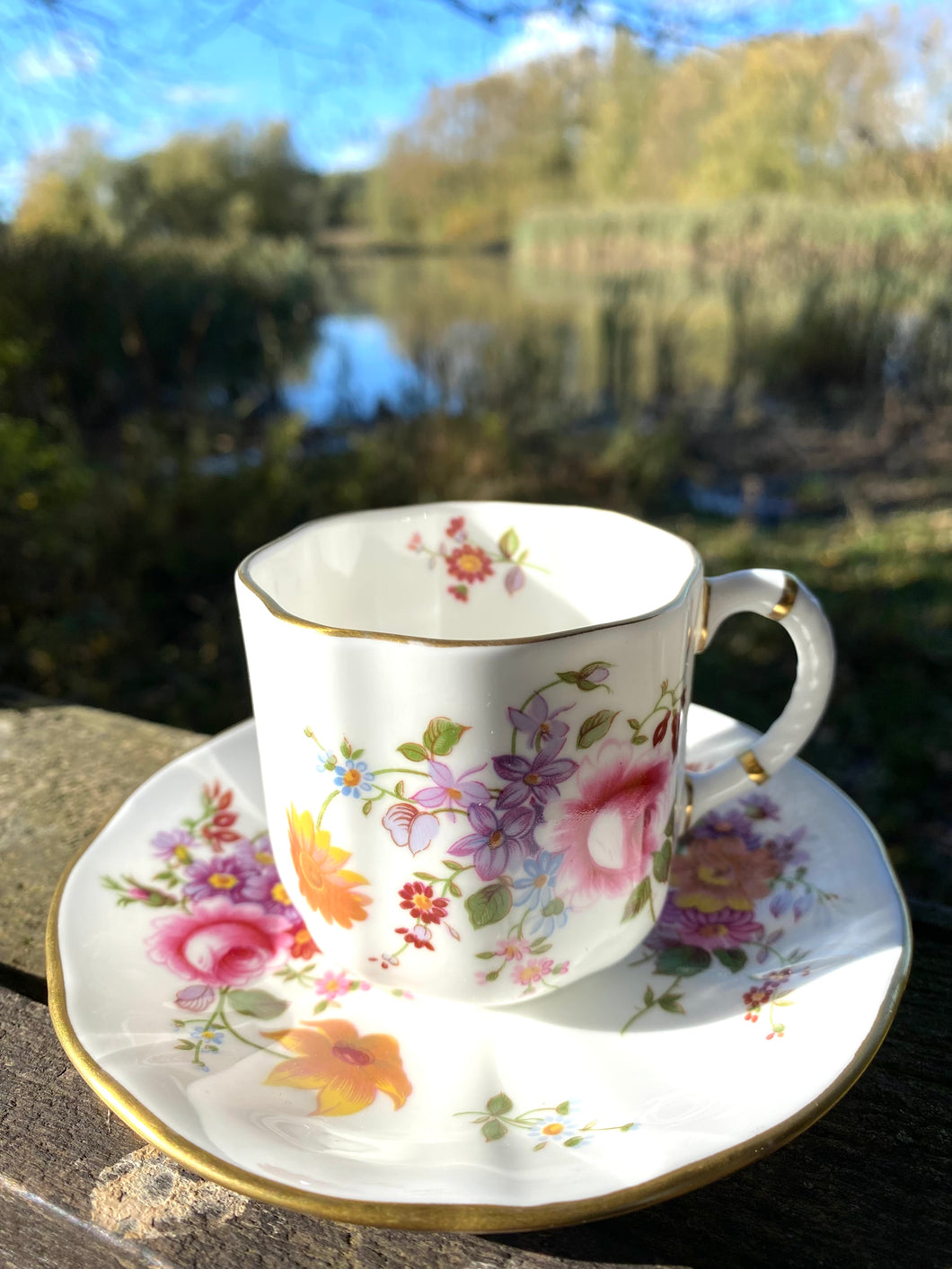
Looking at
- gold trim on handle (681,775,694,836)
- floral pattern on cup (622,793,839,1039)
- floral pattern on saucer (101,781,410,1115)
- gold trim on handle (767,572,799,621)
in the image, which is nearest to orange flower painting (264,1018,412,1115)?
floral pattern on saucer (101,781,410,1115)

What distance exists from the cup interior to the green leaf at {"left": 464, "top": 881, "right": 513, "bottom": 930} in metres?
0.24

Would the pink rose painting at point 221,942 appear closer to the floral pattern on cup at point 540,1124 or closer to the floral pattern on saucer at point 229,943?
the floral pattern on saucer at point 229,943

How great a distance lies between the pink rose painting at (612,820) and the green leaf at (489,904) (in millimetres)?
37

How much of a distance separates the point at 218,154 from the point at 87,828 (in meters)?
3.07

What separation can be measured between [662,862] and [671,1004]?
0.08 m

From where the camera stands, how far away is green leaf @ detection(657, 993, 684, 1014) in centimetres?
51

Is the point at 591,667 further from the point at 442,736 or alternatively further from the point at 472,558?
the point at 472,558

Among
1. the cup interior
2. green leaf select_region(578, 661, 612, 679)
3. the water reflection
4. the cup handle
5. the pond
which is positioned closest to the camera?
green leaf select_region(578, 661, 612, 679)

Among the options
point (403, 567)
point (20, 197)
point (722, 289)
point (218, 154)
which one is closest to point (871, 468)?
point (722, 289)

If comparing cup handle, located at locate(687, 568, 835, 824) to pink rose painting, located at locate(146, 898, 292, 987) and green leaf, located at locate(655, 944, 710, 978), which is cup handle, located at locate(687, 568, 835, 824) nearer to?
green leaf, located at locate(655, 944, 710, 978)

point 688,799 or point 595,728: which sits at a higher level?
point 595,728

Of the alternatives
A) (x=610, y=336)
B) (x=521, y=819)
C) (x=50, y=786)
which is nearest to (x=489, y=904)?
(x=521, y=819)

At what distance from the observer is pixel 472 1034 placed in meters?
0.50

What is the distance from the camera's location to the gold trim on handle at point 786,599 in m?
0.56
